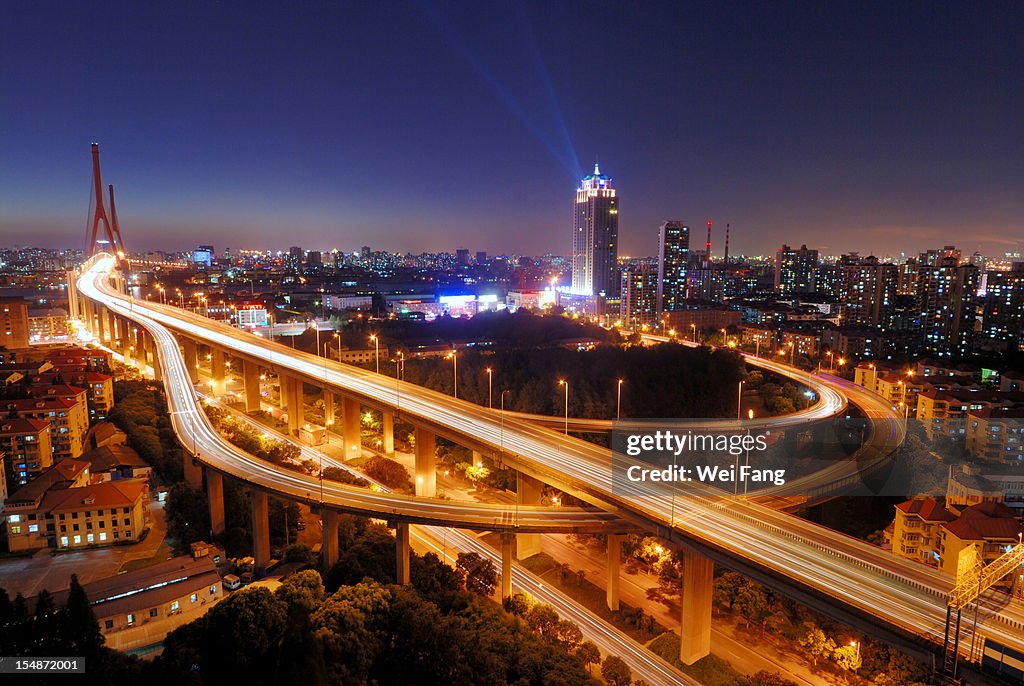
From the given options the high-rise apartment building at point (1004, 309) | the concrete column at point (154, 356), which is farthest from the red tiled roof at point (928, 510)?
the high-rise apartment building at point (1004, 309)

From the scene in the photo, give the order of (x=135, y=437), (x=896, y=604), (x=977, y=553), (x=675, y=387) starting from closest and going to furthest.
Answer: (x=896, y=604), (x=977, y=553), (x=135, y=437), (x=675, y=387)

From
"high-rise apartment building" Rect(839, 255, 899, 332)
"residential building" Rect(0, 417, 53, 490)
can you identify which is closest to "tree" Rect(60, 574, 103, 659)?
"residential building" Rect(0, 417, 53, 490)

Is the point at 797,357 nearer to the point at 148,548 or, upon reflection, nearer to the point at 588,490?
the point at 588,490

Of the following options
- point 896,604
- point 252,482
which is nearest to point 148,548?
point 252,482

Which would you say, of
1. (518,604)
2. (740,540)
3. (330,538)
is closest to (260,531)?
(330,538)

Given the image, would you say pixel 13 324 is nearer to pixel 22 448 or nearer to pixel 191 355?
pixel 191 355

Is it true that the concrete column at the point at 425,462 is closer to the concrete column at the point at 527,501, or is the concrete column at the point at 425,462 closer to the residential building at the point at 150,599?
the concrete column at the point at 527,501

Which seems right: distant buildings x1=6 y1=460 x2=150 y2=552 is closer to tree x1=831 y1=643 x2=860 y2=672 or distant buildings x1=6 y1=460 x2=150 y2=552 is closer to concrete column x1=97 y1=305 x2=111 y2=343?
tree x1=831 y1=643 x2=860 y2=672
